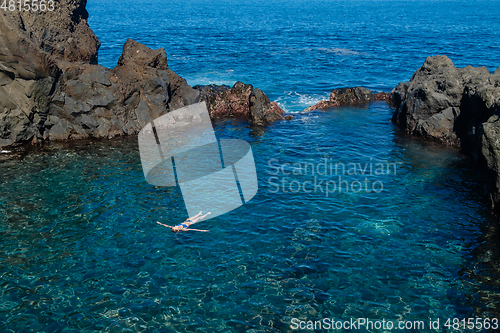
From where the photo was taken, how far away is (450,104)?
28.4 m

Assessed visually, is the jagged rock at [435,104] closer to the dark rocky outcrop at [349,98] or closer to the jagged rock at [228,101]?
the dark rocky outcrop at [349,98]

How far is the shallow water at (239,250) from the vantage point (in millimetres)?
13555

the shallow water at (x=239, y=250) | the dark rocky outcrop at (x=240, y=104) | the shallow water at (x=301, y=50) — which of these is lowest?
the shallow water at (x=239, y=250)

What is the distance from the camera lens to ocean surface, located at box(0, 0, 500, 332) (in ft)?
44.5

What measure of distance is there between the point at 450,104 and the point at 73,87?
89.9ft

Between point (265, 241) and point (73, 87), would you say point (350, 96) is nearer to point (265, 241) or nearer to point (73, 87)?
point (73, 87)

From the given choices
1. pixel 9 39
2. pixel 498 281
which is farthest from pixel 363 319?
pixel 9 39

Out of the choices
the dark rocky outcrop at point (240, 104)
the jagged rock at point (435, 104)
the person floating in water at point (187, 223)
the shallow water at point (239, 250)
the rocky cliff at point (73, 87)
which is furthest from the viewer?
the dark rocky outcrop at point (240, 104)

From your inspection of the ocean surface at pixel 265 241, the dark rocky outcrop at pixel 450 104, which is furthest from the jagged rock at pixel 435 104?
the ocean surface at pixel 265 241

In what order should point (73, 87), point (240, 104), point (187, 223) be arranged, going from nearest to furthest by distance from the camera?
point (187, 223)
point (73, 87)
point (240, 104)

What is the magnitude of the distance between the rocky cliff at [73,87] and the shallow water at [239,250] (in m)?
2.70

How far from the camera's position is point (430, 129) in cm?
2847

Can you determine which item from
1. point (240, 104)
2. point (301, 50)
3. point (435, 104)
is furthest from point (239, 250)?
point (301, 50)

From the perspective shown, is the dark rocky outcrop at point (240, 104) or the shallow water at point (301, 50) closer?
the dark rocky outcrop at point (240, 104)
